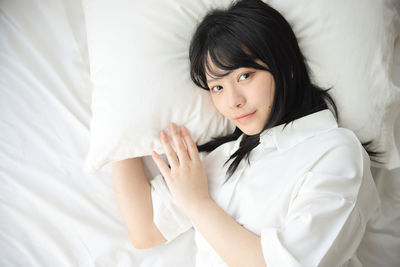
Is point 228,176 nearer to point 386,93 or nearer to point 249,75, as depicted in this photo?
point 249,75

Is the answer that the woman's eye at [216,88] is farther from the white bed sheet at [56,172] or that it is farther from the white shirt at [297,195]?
the white bed sheet at [56,172]

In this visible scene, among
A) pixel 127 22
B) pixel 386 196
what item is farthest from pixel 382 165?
pixel 127 22

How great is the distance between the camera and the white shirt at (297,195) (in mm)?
647

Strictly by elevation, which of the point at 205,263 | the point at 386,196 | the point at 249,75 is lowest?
the point at 386,196

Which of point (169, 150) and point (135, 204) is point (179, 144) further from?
point (135, 204)

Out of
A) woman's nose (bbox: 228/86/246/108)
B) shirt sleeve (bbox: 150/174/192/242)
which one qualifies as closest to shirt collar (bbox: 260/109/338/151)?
woman's nose (bbox: 228/86/246/108)

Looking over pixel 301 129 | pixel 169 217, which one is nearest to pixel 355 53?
pixel 301 129

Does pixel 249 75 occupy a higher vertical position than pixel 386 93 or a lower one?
higher

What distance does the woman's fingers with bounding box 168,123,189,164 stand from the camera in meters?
0.86

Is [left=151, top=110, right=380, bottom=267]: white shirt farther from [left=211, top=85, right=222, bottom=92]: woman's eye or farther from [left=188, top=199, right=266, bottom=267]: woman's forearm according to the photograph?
[left=211, top=85, right=222, bottom=92]: woman's eye

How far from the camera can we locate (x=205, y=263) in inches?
34.7

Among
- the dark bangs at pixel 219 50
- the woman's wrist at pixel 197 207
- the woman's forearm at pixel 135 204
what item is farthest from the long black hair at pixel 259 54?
the woman's forearm at pixel 135 204

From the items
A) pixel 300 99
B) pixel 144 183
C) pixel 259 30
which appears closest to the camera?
pixel 259 30

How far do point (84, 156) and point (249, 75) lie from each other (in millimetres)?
610
